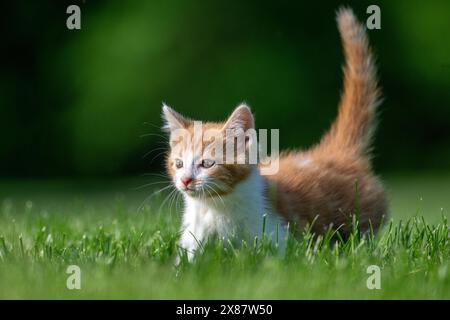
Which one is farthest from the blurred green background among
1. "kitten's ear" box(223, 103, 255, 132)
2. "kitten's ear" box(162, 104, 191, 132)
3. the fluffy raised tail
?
"kitten's ear" box(223, 103, 255, 132)

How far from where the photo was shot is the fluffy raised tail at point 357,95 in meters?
3.86

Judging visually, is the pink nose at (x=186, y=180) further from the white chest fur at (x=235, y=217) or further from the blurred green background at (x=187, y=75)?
the blurred green background at (x=187, y=75)

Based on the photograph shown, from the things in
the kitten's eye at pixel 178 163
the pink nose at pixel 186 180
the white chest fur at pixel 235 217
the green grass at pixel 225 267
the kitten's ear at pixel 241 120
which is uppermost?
the kitten's ear at pixel 241 120

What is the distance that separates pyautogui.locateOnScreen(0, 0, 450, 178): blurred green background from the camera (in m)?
7.98

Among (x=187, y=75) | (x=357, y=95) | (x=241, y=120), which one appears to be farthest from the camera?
(x=187, y=75)

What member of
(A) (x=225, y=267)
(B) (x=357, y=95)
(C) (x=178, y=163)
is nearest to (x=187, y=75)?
(B) (x=357, y=95)

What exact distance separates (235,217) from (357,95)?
108 centimetres

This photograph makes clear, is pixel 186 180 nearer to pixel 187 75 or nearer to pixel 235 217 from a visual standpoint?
pixel 235 217

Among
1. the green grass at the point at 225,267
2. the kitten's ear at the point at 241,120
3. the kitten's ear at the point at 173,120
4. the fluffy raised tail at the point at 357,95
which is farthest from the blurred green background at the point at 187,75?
the kitten's ear at the point at 241,120

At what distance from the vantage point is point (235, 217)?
10.2 feet

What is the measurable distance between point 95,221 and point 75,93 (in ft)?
12.9

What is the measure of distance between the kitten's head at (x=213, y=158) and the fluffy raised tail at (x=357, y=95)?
32.7 inches

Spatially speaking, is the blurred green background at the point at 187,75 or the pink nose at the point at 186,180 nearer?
the pink nose at the point at 186,180

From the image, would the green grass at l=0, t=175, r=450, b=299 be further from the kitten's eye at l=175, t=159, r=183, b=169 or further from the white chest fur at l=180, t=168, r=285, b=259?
the kitten's eye at l=175, t=159, r=183, b=169
